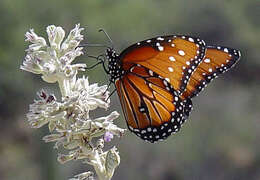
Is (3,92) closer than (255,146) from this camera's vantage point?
Yes

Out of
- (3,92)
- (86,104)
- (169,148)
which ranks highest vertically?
(3,92)

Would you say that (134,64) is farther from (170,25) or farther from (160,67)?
(170,25)

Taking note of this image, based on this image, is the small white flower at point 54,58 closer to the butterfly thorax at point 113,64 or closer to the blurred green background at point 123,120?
the butterfly thorax at point 113,64

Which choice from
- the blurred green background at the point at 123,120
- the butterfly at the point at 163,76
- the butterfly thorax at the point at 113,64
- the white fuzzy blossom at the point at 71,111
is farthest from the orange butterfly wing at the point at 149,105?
the blurred green background at the point at 123,120

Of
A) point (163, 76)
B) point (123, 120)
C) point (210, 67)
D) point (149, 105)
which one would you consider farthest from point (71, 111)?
point (123, 120)

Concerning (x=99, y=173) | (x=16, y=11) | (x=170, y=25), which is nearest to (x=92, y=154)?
(x=99, y=173)

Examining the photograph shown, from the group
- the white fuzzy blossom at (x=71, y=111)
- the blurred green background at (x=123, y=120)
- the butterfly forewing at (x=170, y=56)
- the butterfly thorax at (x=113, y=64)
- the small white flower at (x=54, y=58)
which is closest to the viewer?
the white fuzzy blossom at (x=71, y=111)

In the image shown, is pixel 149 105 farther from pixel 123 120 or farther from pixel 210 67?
pixel 123 120
